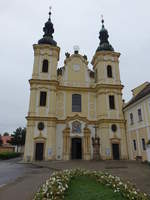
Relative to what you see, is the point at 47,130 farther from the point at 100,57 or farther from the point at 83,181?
the point at 83,181

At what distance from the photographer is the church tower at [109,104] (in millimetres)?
21984

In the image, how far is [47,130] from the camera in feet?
70.0

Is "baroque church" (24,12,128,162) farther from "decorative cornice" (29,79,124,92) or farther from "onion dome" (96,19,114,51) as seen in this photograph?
"onion dome" (96,19,114,51)

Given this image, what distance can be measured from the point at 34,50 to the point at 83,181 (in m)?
22.9

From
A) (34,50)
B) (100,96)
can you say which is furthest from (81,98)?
Answer: (34,50)

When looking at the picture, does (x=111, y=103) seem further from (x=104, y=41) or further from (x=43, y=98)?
(x=104, y=41)

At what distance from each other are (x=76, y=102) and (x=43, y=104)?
4780mm

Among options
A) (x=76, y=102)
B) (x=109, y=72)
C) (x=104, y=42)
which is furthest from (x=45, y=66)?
(x=104, y=42)

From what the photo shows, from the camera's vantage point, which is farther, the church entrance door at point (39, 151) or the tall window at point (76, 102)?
the tall window at point (76, 102)

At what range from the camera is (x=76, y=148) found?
22344 mm

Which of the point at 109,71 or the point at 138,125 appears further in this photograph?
the point at 109,71

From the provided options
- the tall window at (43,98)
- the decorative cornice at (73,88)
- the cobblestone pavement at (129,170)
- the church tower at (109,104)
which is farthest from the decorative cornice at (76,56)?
the cobblestone pavement at (129,170)

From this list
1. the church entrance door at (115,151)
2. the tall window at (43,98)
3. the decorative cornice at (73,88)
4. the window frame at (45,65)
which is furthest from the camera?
the window frame at (45,65)

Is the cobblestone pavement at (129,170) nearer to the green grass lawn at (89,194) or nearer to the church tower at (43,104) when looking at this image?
the green grass lawn at (89,194)
